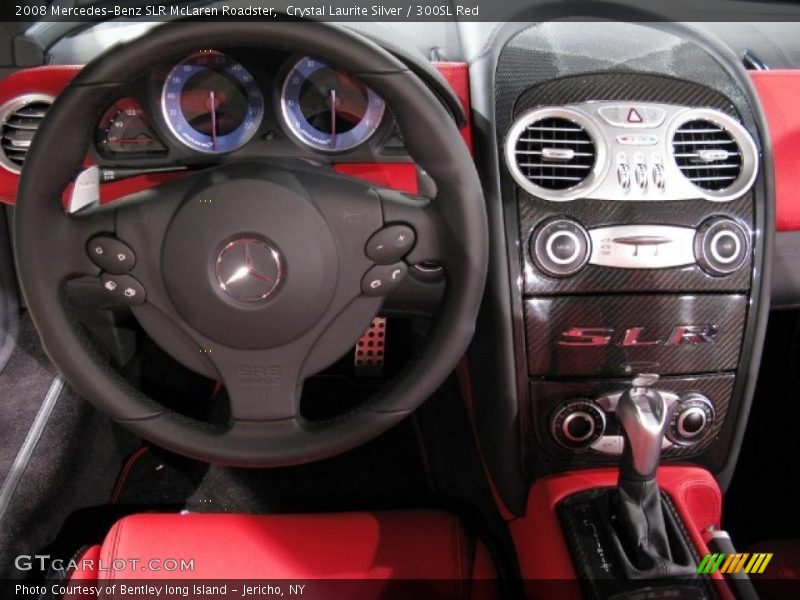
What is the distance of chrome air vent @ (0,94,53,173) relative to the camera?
1.21 meters

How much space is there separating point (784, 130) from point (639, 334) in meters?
0.45

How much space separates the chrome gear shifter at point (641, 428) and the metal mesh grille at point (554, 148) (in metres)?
0.30

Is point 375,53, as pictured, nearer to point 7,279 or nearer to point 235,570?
point 235,570

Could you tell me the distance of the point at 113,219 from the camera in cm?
96

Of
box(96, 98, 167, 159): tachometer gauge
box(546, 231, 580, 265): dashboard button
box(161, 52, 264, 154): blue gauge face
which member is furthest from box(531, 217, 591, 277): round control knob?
box(96, 98, 167, 159): tachometer gauge

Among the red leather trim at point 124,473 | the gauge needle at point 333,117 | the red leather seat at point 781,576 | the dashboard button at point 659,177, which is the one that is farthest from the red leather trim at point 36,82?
the red leather seat at point 781,576

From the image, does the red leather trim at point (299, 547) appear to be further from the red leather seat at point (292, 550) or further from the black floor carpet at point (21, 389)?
the black floor carpet at point (21, 389)

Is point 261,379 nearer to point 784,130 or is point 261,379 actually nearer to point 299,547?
point 299,547

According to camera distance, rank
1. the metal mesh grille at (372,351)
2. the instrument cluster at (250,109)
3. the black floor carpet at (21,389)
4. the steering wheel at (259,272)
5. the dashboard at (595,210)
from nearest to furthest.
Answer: the steering wheel at (259,272) < the instrument cluster at (250,109) < the dashboard at (595,210) < the black floor carpet at (21,389) < the metal mesh grille at (372,351)

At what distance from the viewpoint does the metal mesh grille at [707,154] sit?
46.8 inches

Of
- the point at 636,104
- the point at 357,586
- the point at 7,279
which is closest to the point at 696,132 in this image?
the point at 636,104

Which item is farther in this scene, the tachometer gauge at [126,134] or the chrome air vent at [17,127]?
the chrome air vent at [17,127]

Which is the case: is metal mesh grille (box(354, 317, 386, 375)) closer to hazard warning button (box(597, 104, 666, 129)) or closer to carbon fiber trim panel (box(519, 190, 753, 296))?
carbon fiber trim panel (box(519, 190, 753, 296))

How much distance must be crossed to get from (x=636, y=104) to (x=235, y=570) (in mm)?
868
